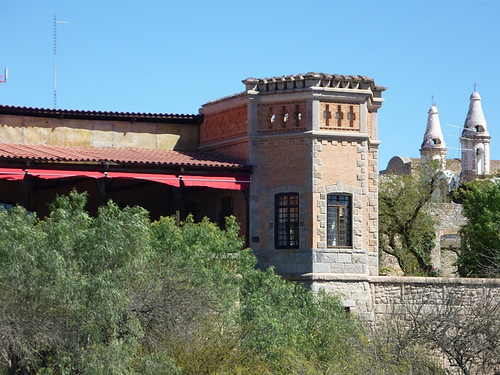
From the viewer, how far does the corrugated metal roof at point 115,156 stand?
1176 inches

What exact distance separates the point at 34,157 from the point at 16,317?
9.17 meters

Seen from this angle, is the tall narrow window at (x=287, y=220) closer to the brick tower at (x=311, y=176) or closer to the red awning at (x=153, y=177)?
the brick tower at (x=311, y=176)

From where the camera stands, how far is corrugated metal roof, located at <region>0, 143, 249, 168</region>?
29.9m

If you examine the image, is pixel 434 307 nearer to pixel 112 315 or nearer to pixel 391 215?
pixel 391 215

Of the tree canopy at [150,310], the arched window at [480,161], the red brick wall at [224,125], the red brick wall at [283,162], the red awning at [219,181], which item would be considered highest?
the arched window at [480,161]

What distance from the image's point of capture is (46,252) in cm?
2142

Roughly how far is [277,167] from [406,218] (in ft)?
34.0

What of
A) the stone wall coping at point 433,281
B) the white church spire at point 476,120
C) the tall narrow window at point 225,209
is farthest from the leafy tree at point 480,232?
the white church spire at point 476,120

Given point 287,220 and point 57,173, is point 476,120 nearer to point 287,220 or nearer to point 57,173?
point 287,220

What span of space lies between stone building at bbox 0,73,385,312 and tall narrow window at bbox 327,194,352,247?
3 cm

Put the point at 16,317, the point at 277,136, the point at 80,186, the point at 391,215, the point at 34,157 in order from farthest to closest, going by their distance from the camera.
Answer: the point at 391,215 < the point at 80,186 < the point at 277,136 < the point at 34,157 < the point at 16,317

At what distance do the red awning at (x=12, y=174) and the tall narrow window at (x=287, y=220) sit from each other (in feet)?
22.7

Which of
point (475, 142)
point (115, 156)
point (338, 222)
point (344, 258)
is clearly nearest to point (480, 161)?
point (475, 142)

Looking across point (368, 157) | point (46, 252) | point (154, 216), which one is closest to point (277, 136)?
point (368, 157)
